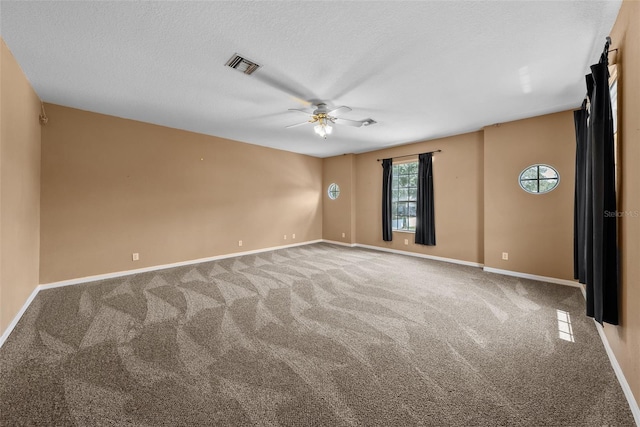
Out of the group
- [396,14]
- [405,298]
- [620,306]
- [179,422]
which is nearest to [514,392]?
[620,306]

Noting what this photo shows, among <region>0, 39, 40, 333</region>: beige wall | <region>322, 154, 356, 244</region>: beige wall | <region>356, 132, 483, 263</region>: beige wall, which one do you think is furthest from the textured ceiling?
<region>322, 154, 356, 244</region>: beige wall

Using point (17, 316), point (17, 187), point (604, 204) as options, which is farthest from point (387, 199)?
point (17, 316)

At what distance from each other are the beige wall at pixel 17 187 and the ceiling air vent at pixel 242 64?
6.47 ft

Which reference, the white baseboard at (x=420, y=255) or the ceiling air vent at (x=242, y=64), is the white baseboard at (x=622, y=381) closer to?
the white baseboard at (x=420, y=255)

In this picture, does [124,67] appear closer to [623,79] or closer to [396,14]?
[396,14]

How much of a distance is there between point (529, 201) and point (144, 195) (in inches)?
265

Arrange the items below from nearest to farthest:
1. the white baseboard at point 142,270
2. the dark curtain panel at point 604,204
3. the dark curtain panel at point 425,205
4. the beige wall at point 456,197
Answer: the dark curtain panel at point 604,204
the white baseboard at point 142,270
the beige wall at point 456,197
the dark curtain panel at point 425,205

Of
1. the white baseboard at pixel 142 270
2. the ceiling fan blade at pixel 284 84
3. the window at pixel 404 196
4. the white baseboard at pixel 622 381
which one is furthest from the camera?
the window at pixel 404 196

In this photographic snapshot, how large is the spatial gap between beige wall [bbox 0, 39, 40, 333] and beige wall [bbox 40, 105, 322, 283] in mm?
297

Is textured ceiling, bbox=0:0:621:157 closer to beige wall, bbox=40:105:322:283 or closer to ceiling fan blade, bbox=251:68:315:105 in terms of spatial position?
ceiling fan blade, bbox=251:68:315:105

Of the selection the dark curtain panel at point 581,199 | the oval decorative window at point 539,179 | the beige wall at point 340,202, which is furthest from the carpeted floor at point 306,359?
the beige wall at point 340,202

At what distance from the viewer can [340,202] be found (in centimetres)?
745

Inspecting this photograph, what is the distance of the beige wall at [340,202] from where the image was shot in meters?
7.18

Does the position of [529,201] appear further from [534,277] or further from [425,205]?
[425,205]
